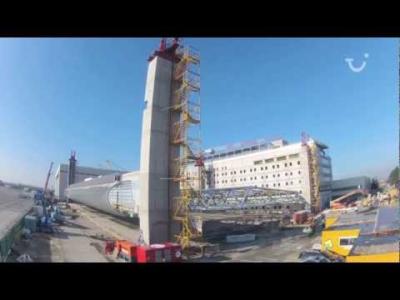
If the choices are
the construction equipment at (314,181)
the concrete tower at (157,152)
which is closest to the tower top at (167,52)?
the concrete tower at (157,152)

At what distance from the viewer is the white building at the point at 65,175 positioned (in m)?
3.25

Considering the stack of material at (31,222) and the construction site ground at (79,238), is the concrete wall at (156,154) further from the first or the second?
the stack of material at (31,222)

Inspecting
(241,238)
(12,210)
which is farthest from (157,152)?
(12,210)

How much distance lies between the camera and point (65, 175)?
333 cm

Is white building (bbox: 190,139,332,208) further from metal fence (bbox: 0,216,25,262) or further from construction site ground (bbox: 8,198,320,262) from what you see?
metal fence (bbox: 0,216,25,262)

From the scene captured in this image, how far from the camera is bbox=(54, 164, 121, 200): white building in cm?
325

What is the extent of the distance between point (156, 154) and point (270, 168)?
64.6 inches

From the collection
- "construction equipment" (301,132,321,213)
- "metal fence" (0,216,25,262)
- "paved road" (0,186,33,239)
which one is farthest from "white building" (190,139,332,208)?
"paved road" (0,186,33,239)

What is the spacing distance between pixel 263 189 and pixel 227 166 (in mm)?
600

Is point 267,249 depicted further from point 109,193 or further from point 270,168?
point 109,193

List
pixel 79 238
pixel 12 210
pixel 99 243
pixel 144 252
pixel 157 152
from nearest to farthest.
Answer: pixel 144 252, pixel 99 243, pixel 79 238, pixel 157 152, pixel 12 210

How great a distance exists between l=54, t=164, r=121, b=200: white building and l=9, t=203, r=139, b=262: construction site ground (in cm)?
49
